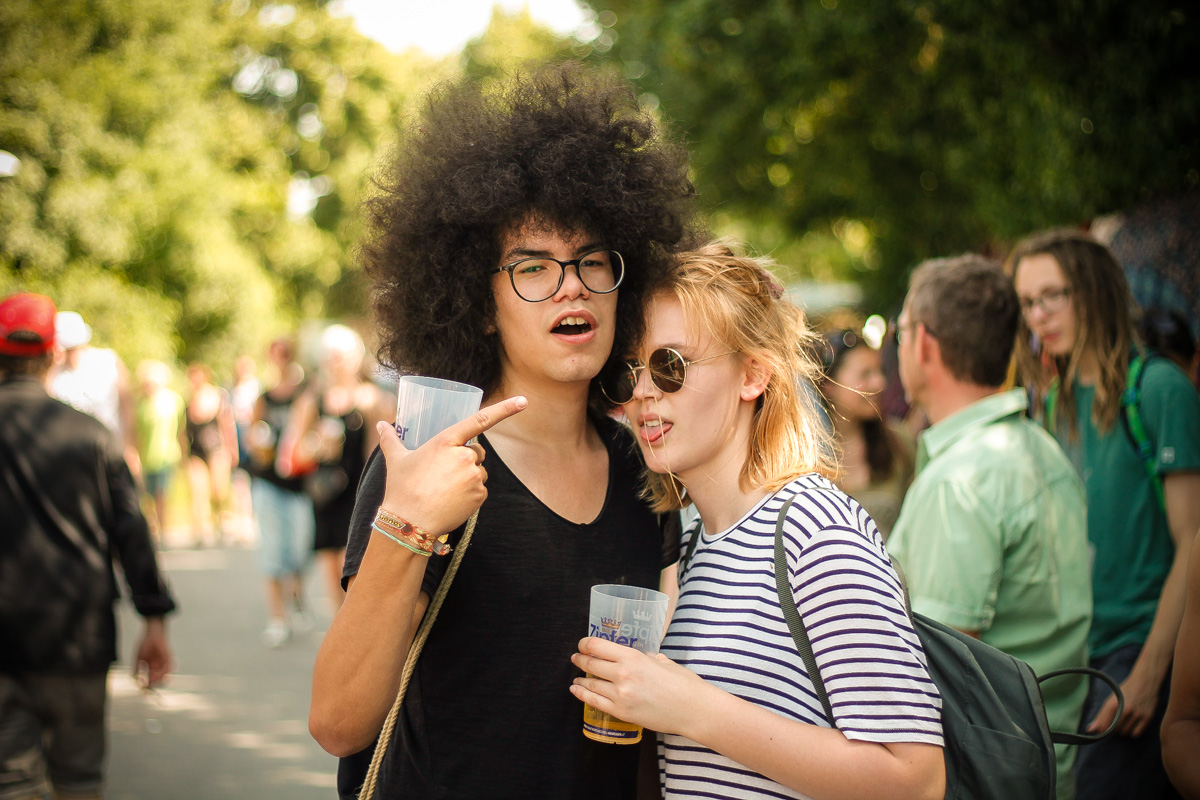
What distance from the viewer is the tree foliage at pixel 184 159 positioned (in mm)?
21453

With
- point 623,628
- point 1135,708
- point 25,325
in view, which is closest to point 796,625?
point 623,628

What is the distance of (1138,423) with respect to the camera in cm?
329

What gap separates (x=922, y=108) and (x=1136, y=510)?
981cm

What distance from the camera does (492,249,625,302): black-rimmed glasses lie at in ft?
6.76

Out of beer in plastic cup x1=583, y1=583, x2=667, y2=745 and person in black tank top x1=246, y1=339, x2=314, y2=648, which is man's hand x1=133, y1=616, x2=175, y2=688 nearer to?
beer in plastic cup x1=583, y1=583, x2=667, y2=745

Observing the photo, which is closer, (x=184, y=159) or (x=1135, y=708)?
(x=1135, y=708)

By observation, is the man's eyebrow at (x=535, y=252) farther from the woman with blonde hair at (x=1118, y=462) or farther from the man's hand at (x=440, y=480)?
the woman with blonde hair at (x=1118, y=462)

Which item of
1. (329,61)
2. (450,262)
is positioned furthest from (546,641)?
(329,61)

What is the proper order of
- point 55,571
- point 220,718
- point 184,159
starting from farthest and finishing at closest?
point 184,159 → point 220,718 → point 55,571

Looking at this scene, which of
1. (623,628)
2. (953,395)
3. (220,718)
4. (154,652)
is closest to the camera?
(623,628)

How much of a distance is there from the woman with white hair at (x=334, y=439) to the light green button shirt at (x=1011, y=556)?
4884 millimetres

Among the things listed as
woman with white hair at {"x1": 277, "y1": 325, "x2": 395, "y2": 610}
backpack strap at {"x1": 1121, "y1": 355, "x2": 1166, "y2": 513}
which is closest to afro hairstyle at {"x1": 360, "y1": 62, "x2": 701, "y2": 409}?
backpack strap at {"x1": 1121, "y1": 355, "x2": 1166, "y2": 513}

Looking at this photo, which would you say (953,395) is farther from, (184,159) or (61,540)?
(184,159)

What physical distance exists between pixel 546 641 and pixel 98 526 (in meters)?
2.57
